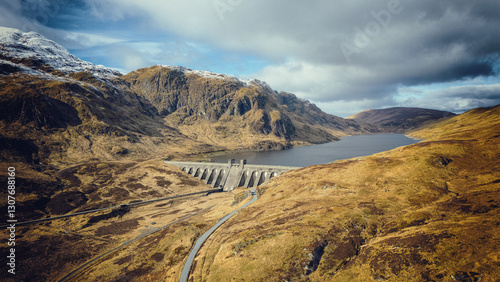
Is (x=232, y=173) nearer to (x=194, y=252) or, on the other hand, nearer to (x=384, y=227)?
(x=194, y=252)

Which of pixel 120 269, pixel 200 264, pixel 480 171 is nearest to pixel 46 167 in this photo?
pixel 120 269

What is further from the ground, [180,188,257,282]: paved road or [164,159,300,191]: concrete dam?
[164,159,300,191]: concrete dam

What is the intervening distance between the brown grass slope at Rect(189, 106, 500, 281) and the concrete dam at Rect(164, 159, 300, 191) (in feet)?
146

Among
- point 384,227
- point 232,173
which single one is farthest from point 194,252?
point 232,173

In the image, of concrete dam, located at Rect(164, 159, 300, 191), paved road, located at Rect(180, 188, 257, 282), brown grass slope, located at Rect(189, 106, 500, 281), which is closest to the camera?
brown grass slope, located at Rect(189, 106, 500, 281)

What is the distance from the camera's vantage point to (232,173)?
132750 mm

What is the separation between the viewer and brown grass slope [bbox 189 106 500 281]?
2989cm

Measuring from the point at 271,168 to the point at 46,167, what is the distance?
148 m

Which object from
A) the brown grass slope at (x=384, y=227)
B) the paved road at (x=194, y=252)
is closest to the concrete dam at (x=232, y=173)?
the brown grass slope at (x=384, y=227)

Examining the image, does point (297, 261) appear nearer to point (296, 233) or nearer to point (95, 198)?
point (296, 233)

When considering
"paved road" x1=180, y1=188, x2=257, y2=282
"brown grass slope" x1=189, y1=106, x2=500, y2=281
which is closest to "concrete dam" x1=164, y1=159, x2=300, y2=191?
"brown grass slope" x1=189, y1=106, x2=500, y2=281

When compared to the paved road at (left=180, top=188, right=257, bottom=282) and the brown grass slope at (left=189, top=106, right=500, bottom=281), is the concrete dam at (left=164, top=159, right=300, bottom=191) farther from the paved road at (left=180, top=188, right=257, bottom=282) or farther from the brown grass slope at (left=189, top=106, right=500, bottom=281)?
the paved road at (left=180, top=188, right=257, bottom=282)

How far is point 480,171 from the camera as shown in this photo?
2135 inches

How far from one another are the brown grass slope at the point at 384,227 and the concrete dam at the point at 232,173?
44.5 m
